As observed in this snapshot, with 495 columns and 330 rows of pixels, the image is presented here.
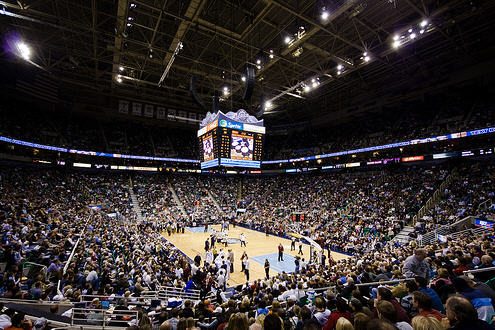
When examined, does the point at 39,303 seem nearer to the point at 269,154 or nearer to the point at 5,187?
the point at 5,187

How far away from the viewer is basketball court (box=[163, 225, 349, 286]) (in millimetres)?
13352

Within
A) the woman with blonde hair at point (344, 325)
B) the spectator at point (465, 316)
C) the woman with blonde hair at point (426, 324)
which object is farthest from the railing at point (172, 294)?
the spectator at point (465, 316)

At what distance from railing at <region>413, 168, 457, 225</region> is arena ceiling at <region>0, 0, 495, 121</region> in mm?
8933

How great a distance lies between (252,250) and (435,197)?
47.7 feet

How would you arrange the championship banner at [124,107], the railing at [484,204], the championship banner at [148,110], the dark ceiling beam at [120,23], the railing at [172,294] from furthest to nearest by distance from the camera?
the championship banner at [148,110] < the championship banner at [124,107] < the railing at [484,204] < the dark ceiling beam at [120,23] < the railing at [172,294]

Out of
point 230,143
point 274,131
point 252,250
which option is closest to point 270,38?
point 230,143

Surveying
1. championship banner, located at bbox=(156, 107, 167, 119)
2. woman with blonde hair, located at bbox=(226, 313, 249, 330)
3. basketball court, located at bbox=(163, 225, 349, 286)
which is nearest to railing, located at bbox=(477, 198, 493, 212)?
basketball court, located at bbox=(163, 225, 349, 286)

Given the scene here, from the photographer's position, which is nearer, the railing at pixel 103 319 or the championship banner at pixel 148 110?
the railing at pixel 103 319

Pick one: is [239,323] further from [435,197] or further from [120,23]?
[435,197]

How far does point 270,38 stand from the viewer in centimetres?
1589

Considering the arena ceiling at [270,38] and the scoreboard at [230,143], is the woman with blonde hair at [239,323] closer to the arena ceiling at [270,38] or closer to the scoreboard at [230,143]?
the scoreboard at [230,143]

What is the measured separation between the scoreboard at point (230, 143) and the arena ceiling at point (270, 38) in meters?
4.19

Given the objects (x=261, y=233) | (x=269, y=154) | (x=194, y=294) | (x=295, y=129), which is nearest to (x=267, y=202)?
(x=261, y=233)

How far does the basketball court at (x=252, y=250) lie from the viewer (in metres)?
13.4
